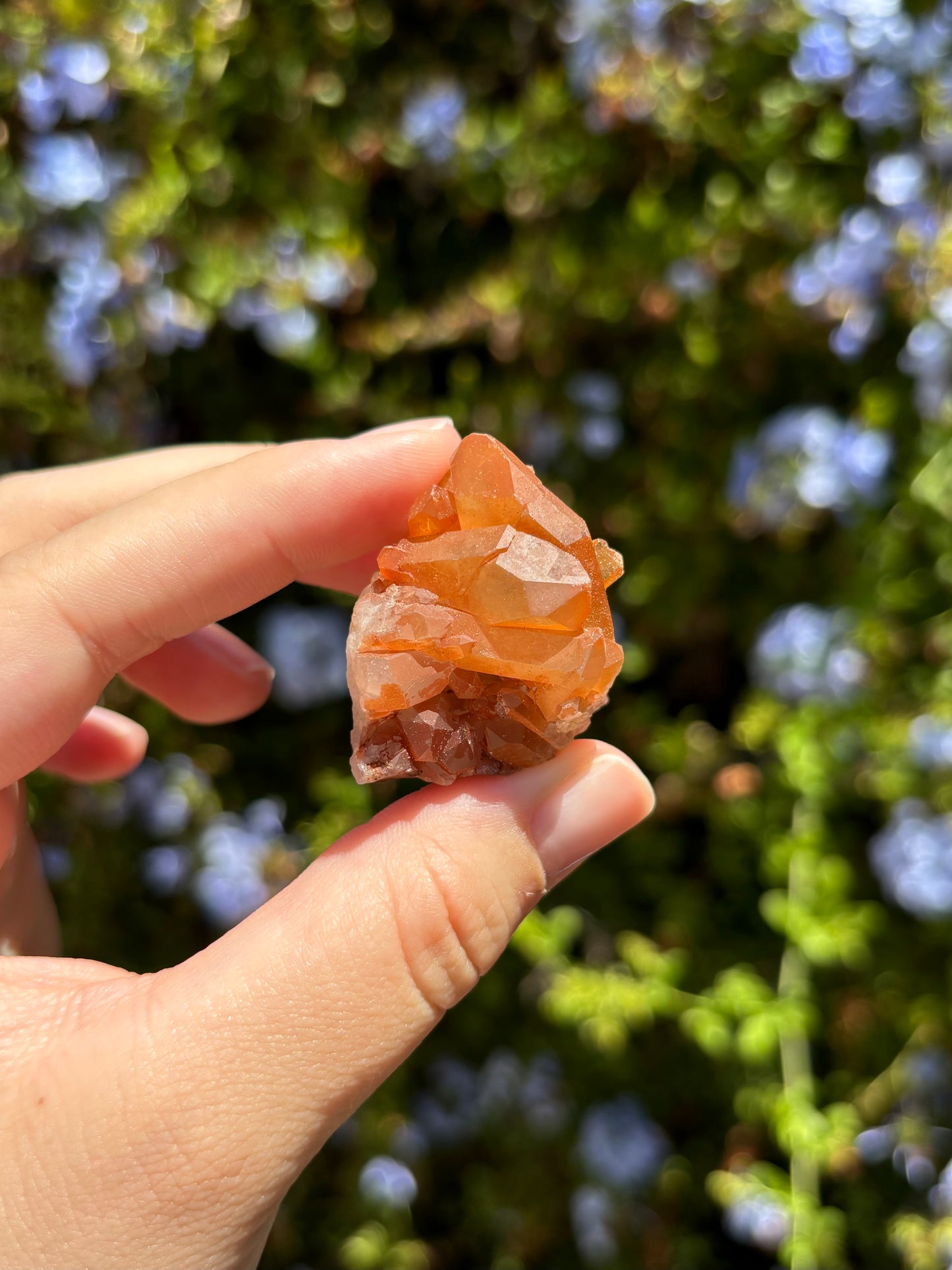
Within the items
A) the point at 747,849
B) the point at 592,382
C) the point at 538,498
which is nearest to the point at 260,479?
the point at 538,498

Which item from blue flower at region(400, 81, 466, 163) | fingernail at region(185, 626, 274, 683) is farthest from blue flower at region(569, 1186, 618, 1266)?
blue flower at region(400, 81, 466, 163)

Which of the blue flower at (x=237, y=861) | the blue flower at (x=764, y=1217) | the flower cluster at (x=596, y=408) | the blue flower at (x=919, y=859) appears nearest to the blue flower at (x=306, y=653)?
the blue flower at (x=237, y=861)

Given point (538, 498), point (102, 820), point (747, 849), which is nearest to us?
point (538, 498)

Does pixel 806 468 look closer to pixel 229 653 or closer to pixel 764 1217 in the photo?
pixel 229 653

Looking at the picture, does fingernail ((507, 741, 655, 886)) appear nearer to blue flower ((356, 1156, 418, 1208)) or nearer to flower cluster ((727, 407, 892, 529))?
flower cluster ((727, 407, 892, 529))

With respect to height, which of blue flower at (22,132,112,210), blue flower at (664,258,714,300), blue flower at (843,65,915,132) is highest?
blue flower at (22,132,112,210)

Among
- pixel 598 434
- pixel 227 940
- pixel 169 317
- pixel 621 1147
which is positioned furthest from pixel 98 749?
pixel 621 1147

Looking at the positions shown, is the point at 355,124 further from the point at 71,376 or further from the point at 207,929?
the point at 207,929

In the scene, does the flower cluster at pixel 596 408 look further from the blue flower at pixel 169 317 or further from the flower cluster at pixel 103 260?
the blue flower at pixel 169 317
